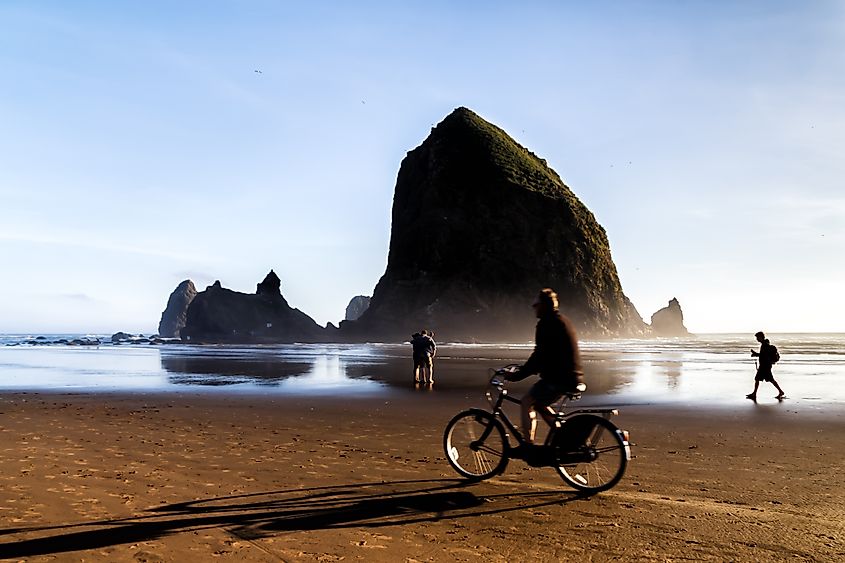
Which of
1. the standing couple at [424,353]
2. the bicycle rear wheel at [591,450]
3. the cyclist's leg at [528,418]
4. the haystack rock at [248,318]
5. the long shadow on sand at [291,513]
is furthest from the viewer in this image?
the haystack rock at [248,318]

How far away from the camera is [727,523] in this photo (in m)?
5.94

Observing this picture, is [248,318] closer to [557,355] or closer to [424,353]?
[424,353]

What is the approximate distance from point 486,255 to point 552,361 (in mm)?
99546

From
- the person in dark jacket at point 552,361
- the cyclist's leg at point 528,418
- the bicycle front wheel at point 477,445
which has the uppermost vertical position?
the person in dark jacket at point 552,361

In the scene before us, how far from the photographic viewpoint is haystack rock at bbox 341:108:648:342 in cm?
10181

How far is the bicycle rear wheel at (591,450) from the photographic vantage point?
7094 mm

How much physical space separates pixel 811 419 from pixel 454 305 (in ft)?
288

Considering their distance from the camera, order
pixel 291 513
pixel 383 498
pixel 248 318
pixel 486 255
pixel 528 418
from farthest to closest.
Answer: pixel 248 318 < pixel 486 255 < pixel 528 418 < pixel 383 498 < pixel 291 513

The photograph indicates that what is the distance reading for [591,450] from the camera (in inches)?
284

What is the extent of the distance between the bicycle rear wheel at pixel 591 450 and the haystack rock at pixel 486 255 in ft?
289

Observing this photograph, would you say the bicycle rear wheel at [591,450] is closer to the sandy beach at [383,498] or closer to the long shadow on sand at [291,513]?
the sandy beach at [383,498]

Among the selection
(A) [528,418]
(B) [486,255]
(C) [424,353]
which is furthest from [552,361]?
(B) [486,255]

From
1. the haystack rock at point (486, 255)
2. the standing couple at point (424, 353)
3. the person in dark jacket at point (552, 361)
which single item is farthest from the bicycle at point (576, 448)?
the haystack rock at point (486, 255)

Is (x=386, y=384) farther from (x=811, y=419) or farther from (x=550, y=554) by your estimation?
(x=550, y=554)
